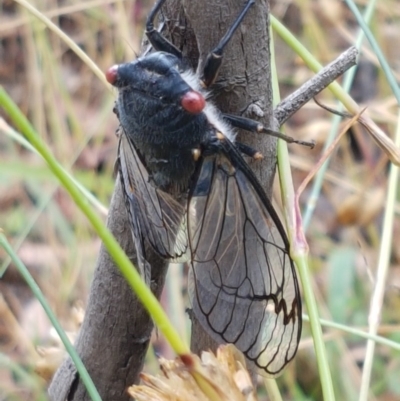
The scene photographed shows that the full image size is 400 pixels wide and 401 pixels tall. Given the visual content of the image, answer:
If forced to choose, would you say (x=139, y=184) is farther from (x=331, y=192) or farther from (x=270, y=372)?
(x=331, y=192)

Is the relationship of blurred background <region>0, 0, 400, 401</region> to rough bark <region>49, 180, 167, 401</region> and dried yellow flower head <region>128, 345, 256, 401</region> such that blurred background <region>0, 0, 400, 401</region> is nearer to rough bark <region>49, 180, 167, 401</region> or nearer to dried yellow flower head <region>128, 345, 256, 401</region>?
rough bark <region>49, 180, 167, 401</region>

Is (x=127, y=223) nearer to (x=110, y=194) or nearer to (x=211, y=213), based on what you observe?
(x=211, y=213)

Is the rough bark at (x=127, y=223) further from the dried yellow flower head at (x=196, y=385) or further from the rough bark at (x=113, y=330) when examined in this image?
the dried yellow flower head at (x=196, y=385)

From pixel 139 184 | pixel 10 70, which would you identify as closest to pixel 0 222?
pixel 10 70

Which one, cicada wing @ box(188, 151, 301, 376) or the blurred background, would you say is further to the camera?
the blurred background

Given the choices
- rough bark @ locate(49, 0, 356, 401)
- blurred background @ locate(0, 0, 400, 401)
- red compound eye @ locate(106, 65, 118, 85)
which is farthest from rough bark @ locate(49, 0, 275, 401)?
blurred background @ locate(0, 0, 400, 401)

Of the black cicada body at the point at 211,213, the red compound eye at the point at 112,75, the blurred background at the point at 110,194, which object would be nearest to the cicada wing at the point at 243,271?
the black cicada body at the point at 211,213
